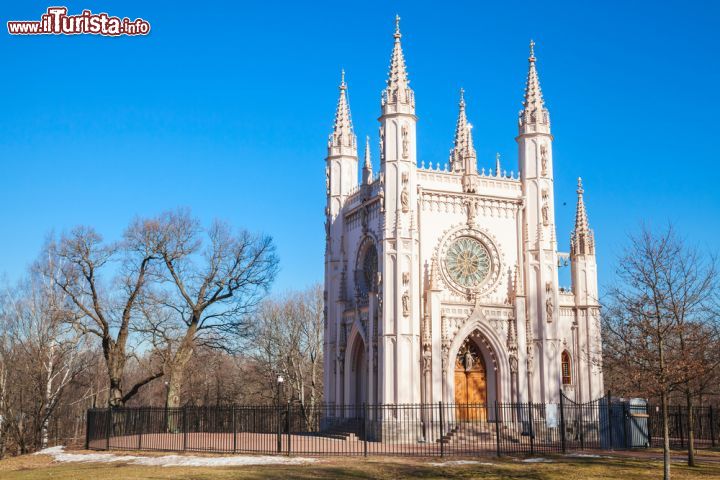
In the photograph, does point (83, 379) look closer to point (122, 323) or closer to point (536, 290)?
point (122, 323)

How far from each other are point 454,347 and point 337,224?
36.7ft

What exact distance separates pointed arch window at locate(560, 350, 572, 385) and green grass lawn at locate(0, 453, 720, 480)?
53.0 ft

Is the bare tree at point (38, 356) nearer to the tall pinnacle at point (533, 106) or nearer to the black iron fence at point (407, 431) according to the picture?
the black iron fence at point (407, 431)

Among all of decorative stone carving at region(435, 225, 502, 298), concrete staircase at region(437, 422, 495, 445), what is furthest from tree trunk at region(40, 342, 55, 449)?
decorative stone carving at region(435, 225, 502, 298)

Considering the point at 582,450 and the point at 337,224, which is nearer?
the point at 582,450

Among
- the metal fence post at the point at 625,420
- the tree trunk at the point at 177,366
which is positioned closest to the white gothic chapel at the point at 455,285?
the metal fence post at the point at 625,420

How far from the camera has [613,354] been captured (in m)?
25.3

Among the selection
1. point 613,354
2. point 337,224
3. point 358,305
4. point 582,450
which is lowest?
point 582,450

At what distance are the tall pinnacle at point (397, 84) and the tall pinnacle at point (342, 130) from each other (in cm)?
684

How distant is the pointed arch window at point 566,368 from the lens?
1696 inches

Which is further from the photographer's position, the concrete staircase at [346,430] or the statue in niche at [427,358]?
the statue in niche at [427,358]

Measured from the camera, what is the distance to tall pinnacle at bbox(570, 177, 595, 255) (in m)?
45.1

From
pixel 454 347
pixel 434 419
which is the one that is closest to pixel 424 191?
pixel 454 347

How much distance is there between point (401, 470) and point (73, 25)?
751 inches
